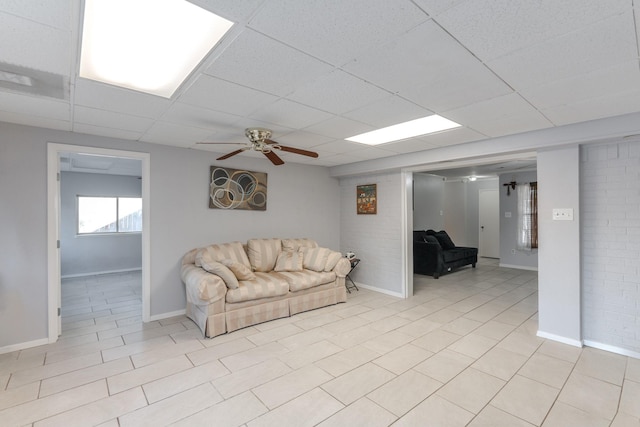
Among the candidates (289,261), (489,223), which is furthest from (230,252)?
(489,223)

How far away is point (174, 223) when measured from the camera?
13.3 feet

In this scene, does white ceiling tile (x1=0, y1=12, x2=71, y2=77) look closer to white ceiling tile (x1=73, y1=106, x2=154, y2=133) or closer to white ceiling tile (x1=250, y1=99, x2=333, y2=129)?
white ceiling tile (x1=73, y1=106, x2=154, y2=133)

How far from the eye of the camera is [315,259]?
4.58 meters

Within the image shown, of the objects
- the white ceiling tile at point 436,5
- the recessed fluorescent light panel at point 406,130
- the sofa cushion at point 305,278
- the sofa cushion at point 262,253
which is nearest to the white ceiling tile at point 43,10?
the white ceiling tile at point 436,5

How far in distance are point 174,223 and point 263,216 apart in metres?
1.37

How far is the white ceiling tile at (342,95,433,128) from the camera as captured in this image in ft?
7.93

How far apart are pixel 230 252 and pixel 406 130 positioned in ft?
9.33

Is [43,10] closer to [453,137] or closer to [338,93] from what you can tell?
[338,93]

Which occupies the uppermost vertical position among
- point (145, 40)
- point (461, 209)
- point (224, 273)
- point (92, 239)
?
point (145, 40)

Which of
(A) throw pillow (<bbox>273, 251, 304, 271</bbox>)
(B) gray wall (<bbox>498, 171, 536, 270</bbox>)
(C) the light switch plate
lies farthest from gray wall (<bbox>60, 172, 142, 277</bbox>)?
(B) gray wall (<bbox>498, 171, 536, 270</bbox>)

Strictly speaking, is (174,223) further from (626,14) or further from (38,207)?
(626,14)

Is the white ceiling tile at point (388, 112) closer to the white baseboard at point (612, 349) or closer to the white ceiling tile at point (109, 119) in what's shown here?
the white ceiling tile at point (109, 119)

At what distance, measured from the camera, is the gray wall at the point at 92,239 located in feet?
21.3

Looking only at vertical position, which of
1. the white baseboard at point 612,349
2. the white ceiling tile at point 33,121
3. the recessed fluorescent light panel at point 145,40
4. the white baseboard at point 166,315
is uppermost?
the recessed fluorescent light panel at point 145,40
